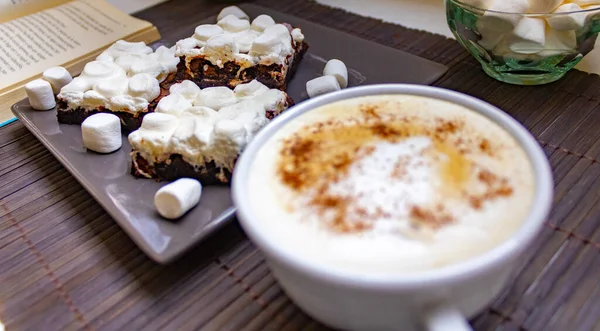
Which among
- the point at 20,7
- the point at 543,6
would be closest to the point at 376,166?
the point at 543,6

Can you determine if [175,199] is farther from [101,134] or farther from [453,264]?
[453,264]

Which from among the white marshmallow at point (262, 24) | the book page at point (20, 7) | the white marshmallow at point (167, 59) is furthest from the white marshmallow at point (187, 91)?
the book page at point (20, 7)

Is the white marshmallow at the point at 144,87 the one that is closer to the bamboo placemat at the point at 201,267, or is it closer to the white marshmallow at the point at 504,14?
the bamboo placemat at the point at 201,267

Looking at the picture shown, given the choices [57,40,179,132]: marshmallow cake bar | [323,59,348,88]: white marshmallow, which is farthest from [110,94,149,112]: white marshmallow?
[323,59,348,88]: white marshmallow

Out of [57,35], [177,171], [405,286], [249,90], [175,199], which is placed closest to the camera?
[405,286]

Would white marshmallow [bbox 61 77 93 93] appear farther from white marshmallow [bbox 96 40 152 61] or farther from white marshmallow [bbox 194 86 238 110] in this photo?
white marshmallow [bbox 194 86 238 110]
